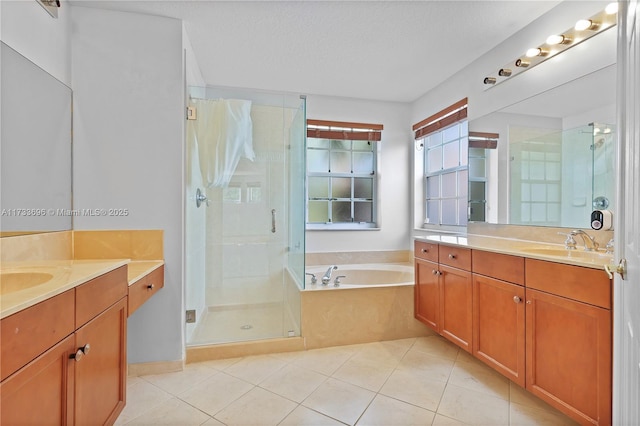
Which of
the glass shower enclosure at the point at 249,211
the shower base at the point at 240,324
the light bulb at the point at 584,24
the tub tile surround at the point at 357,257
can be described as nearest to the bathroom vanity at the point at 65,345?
the shower base at the point at 240,324

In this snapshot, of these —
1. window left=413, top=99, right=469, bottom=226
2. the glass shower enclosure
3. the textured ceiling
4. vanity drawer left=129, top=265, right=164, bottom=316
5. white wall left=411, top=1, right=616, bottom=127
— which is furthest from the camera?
window left=413, top=99, right=469, bottom=226

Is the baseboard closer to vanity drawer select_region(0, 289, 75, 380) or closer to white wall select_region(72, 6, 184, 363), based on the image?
white wall select_region(72, 6, 184, 363)

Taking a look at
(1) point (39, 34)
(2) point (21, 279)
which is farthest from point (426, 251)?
(1) point (39, 34)

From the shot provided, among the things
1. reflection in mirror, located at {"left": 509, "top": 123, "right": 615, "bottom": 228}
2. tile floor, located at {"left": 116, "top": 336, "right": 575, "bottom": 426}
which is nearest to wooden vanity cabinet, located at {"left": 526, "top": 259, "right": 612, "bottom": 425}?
tile floor, located at {"left": 116, "top": 336, "right": 575, "bottom": 426}

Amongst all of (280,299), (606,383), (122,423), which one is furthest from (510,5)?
(122,423)

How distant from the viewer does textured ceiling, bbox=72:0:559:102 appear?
1936 millimetres

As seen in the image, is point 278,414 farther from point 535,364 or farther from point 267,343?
point 535,364

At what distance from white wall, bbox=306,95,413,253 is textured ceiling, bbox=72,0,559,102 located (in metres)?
0.41

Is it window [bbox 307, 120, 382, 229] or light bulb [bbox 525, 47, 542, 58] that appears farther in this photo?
window [bbox 307, 120, 382, 229]

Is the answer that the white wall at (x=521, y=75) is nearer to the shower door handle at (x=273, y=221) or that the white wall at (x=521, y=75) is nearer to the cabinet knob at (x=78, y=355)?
the shower door handle at (x=273, y=221)

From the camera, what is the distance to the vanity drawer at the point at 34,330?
71cm

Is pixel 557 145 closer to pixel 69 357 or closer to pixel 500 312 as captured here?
pixel 500 312

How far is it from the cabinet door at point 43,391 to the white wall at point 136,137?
3.73 ft

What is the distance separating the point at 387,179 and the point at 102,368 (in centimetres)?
306
